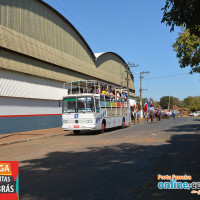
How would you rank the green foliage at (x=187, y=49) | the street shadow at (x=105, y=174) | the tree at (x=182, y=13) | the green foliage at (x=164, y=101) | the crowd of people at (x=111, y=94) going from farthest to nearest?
the green foliage at (x=164, y=101)
the crowd of people at (x=111, y=94)
the green foliage at (x=187, y=49)
the tree at (x=182, y=13)
the street shadow at (x=105, y=174)

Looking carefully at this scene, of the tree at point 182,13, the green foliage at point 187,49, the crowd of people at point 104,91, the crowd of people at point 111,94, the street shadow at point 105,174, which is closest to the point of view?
the street shadow at point 105,174

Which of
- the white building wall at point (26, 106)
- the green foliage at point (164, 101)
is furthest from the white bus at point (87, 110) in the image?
the green foliage at point (164, 101)

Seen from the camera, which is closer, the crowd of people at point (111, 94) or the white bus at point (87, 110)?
the white bus at point (87, 110)

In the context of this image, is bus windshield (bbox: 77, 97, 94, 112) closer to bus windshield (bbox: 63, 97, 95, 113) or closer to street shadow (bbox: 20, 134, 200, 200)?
bus windshield (bbox: 63, 97, 95, 113)

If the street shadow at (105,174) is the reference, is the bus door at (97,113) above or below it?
above

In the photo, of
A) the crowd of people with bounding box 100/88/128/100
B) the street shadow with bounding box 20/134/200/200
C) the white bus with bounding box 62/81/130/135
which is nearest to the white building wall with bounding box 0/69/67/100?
the white bus with bounding box 62/81/130/135

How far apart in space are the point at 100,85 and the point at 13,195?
1532 cm

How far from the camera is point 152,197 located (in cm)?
429

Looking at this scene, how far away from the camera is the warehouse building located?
712 inches

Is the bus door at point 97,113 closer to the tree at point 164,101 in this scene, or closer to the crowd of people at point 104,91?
the crowd of people at point 104,91

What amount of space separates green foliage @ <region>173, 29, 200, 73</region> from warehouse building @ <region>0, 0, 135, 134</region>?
8791 millimetres

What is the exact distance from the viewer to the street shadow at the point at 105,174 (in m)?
4.44

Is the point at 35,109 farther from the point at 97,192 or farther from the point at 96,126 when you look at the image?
the point at 97,192

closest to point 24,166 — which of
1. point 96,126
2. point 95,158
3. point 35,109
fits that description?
point 95,158
